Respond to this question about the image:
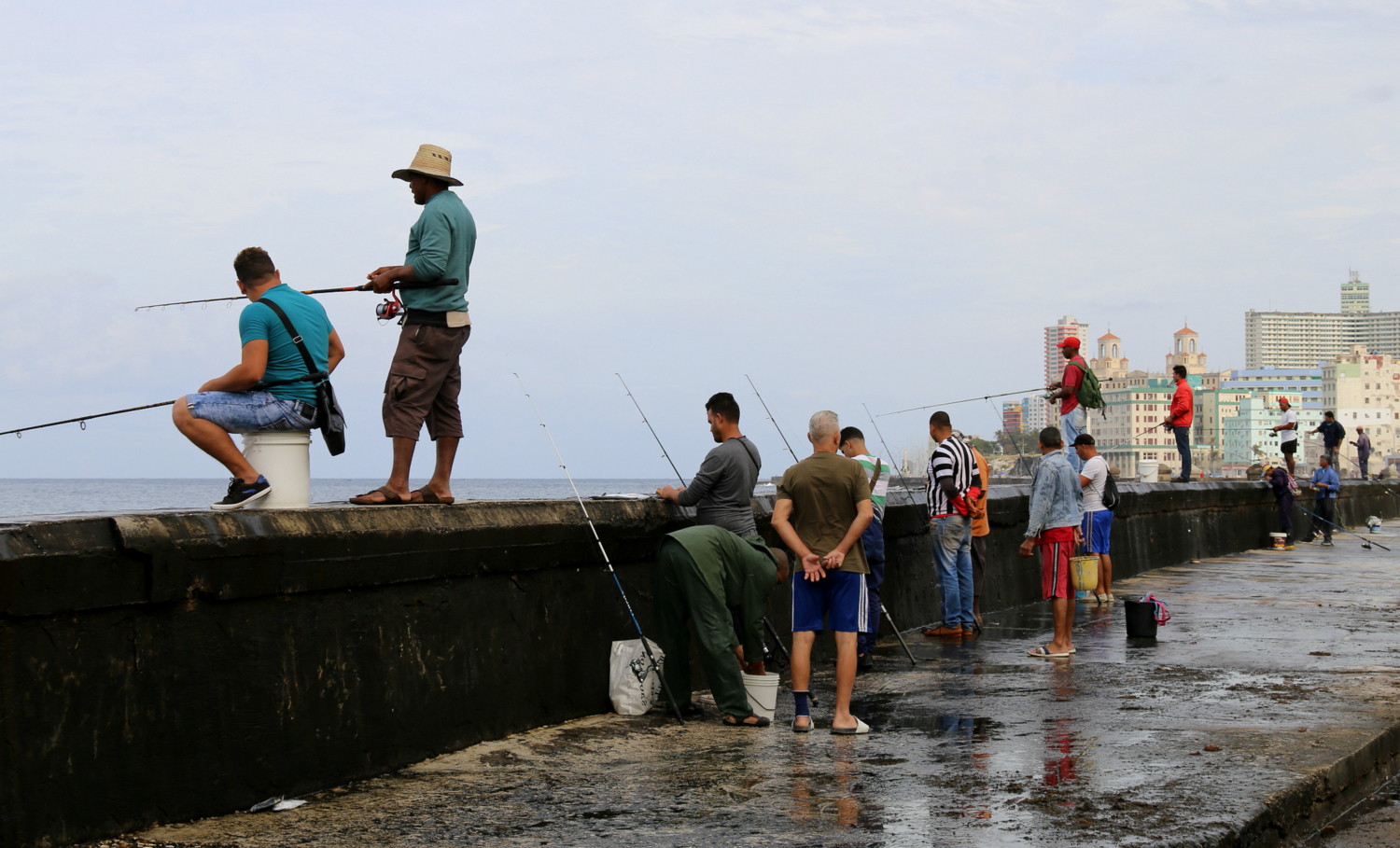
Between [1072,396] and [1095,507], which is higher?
[1072,396]

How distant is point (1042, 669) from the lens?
27.7 ft

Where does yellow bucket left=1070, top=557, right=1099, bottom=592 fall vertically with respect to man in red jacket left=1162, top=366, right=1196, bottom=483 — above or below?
below

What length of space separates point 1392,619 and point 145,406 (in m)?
9.84

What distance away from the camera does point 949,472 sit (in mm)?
10297

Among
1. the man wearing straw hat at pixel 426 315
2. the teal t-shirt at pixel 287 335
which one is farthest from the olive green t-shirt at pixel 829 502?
the teal t-shirt at pixel 287 335

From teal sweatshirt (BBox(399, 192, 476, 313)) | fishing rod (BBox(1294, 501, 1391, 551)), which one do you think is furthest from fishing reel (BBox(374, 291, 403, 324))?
fishing rod (BBox(1294, 501, 1391, 551))

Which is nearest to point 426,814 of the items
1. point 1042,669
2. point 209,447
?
point 209,447

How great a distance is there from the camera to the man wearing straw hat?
6.01m

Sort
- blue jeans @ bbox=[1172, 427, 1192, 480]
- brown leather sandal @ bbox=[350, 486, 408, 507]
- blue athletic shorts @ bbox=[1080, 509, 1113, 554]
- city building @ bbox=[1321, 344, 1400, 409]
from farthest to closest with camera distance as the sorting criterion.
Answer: city building @ bbox=[1321, 344, 1400, 409], blue jeans @ bbox=[1172, 427, 1192, 480], blue athletic shorts @ bbox=[1080, 509, 1113, 554], brown leather sandal @ bbox=[350, 486, 408, 507]

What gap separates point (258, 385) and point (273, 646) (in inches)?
45.6

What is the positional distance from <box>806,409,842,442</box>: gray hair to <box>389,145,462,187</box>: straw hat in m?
2.22

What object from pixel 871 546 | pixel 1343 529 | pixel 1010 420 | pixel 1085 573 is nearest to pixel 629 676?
pixel 871 546

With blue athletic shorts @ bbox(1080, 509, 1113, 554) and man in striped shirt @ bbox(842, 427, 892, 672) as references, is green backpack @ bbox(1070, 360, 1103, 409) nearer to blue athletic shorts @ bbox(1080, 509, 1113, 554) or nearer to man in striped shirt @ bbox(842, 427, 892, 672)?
blue athletic shorts @ bbox(1080, 509, 1113, 554)

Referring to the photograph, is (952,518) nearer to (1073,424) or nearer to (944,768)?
(1073,424)
